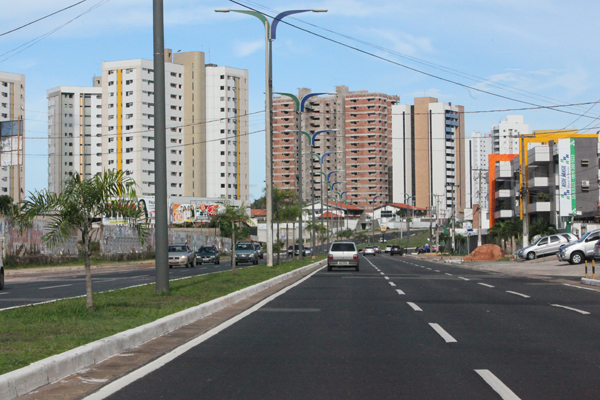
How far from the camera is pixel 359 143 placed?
178 m

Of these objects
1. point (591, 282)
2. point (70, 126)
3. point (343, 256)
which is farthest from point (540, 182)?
point (70, 126)

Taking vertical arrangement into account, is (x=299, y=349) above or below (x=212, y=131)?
below

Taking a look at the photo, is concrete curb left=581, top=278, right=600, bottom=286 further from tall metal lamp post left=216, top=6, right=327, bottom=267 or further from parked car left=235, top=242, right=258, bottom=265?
parked car left=235, top=242, right=258, bottom=265

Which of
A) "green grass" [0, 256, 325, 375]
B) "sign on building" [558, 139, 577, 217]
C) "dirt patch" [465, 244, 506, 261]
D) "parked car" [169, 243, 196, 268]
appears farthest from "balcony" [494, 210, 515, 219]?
"green grass" [0, 256, 325, 375]

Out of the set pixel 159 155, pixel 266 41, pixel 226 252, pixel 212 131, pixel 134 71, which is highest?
pixel 134 71

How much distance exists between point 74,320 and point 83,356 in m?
3.47

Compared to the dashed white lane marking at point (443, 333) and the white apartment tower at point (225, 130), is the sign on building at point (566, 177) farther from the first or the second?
the white apartment tower at point (225, 130)

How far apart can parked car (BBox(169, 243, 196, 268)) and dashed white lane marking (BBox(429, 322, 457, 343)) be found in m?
33.1

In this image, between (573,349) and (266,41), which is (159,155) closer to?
(573,349)

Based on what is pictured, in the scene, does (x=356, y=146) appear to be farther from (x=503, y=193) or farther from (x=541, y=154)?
(x=541, y=154)

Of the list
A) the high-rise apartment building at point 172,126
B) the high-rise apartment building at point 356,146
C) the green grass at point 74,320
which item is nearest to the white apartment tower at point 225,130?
the high-rise apartment building at point 172,126

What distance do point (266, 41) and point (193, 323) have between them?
82.0 feet

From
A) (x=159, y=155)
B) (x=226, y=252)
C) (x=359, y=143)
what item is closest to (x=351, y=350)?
(x=159, y=155)

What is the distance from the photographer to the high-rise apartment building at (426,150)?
524 ft
